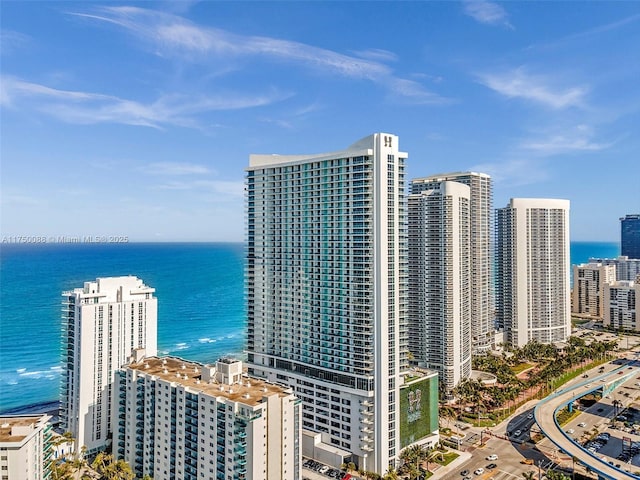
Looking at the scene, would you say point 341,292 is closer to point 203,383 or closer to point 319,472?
point 203,383

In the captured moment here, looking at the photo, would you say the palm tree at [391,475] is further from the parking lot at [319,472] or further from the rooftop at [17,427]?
the rooftop at [17,427]

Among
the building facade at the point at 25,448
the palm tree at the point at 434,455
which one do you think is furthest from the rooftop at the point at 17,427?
the palm tree at the point at 434,455

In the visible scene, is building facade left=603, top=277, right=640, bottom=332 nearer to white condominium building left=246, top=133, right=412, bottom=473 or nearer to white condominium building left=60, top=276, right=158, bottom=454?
white condominium building left=246, top=133, right=412, bottom=473

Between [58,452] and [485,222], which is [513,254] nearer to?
[485,222]

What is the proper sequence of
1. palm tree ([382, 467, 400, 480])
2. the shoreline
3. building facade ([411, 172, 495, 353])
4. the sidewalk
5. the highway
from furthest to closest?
building facade ([411, 172, 495, 353])
the shoreline
the sidewalk
palm tree ([382, 467, 400, 480])
the highway

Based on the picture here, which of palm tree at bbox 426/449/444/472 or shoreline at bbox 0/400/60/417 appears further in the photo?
shoreline at bbox 0/400/60/417

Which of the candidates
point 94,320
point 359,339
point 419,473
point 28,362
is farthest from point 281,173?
point 28,362

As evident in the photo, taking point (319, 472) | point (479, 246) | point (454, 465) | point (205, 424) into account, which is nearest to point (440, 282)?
point (479, 246)

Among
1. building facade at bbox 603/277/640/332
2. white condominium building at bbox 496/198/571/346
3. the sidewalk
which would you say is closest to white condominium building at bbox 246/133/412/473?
the sidewalk
